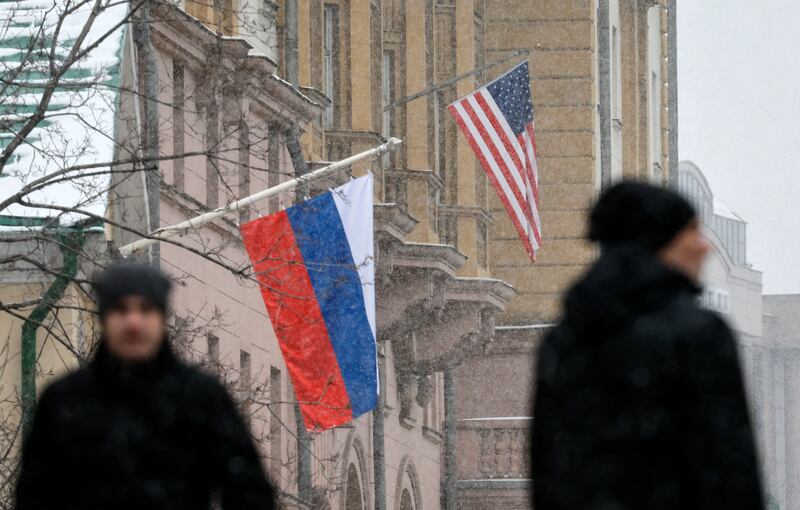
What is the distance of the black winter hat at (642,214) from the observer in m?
6.91

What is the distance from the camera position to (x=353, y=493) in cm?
3853

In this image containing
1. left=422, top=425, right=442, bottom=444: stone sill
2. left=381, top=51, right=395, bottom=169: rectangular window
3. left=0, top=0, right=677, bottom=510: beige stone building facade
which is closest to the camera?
left=0, top=0, right=677, bottom=510: beige stone building facade

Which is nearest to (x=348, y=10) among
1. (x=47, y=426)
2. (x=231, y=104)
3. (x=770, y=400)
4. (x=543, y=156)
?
(x=231, y=104)

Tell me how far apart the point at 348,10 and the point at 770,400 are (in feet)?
328

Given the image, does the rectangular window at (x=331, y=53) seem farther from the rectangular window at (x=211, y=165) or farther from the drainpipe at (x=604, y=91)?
the rectangular window at (x=211, y=165)

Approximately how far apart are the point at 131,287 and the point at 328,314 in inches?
670

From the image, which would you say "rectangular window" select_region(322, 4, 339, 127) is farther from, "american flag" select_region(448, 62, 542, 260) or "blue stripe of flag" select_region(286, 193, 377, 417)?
"blue stripe of flag" select_region(286, 193, 377, 417)

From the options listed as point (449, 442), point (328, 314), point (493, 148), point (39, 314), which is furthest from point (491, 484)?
point (39, 314)

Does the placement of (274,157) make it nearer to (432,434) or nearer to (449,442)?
(432,434)

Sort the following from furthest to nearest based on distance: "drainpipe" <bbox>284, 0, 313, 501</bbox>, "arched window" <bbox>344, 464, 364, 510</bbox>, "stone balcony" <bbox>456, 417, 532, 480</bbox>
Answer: "stone balcony" <bbox>456, 417, 532, 480</bbox>
"arched window" <bbox>344, 464, 364, 510</bbox>
"drainpipe" <bbox>284, 0, 313, 501</bbox>

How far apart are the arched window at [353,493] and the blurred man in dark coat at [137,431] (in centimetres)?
3064

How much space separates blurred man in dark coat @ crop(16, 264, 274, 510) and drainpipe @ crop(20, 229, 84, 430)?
976cm

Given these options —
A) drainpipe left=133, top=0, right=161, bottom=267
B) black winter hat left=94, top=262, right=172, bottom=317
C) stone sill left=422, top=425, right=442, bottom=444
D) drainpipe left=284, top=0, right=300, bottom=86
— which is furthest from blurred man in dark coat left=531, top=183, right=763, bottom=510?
stone sill left=422, top=425, right=442, bottom=444

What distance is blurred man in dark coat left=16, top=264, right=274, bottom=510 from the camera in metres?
7.19
